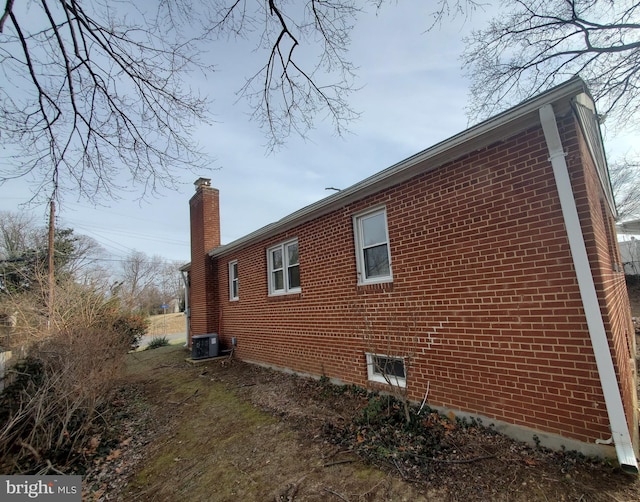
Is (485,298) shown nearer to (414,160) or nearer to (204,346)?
(414,160)

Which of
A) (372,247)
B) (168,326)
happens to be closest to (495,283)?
(372,247)

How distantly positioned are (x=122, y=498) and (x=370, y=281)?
434cm

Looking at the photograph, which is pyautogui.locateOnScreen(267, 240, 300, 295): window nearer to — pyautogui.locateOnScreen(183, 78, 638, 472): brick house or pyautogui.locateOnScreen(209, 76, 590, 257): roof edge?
pyautogui.locateOnScreen(209, 76, 590, 257): roof edge

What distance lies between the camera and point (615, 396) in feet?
9.32

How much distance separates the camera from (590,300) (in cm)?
299

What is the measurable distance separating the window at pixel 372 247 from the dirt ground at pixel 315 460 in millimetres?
2028

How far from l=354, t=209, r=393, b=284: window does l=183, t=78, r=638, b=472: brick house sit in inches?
1.0

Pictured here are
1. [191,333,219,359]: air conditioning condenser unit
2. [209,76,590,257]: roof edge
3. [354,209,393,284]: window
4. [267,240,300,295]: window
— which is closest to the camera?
[209,76,590,257]: roof edge

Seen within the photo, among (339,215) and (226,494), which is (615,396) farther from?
(339,215)

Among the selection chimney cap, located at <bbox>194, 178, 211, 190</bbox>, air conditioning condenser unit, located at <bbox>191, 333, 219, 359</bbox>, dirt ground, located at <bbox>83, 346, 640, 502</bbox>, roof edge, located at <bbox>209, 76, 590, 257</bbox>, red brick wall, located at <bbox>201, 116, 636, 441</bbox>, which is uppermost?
chimney cap, located at <bbox>194, 178, 211, 190</bbox>

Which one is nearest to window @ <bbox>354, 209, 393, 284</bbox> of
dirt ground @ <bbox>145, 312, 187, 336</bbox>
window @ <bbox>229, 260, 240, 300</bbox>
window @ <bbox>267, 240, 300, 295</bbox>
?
window @ <bbox>267, 240, 300, 295</bbox>

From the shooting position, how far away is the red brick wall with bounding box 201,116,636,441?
3.20m

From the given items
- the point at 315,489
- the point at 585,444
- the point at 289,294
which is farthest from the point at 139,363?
the point at 585,444

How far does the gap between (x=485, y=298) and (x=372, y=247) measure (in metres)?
2.11
